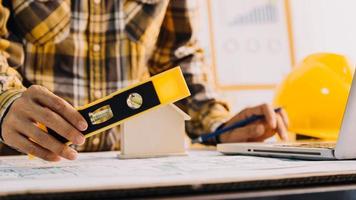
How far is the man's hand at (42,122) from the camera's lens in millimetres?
543

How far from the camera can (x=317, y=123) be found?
38.2 inches

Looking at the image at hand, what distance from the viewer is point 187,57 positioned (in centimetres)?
121

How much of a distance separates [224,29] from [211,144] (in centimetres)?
83

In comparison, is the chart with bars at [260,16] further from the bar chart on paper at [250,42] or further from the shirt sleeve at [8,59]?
the shirt sleeve at [8,59]

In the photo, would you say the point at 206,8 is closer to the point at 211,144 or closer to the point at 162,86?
the point at 211,144

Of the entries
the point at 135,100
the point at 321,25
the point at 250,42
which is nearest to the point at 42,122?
the point at 135,100

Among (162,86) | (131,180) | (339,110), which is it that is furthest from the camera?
(339,110)

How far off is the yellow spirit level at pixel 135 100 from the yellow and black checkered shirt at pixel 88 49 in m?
0.50

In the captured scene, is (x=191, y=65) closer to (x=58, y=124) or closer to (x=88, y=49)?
(x=88, y=49)

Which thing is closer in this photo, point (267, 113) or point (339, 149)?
point (339, 149)

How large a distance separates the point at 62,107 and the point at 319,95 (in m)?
0.58

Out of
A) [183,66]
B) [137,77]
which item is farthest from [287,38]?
[137,77]

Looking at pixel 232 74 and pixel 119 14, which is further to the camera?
pixel 232 74

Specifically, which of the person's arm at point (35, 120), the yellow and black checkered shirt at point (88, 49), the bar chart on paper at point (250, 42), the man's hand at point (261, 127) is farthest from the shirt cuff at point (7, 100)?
the bar chart on paper at point (250, 42)
